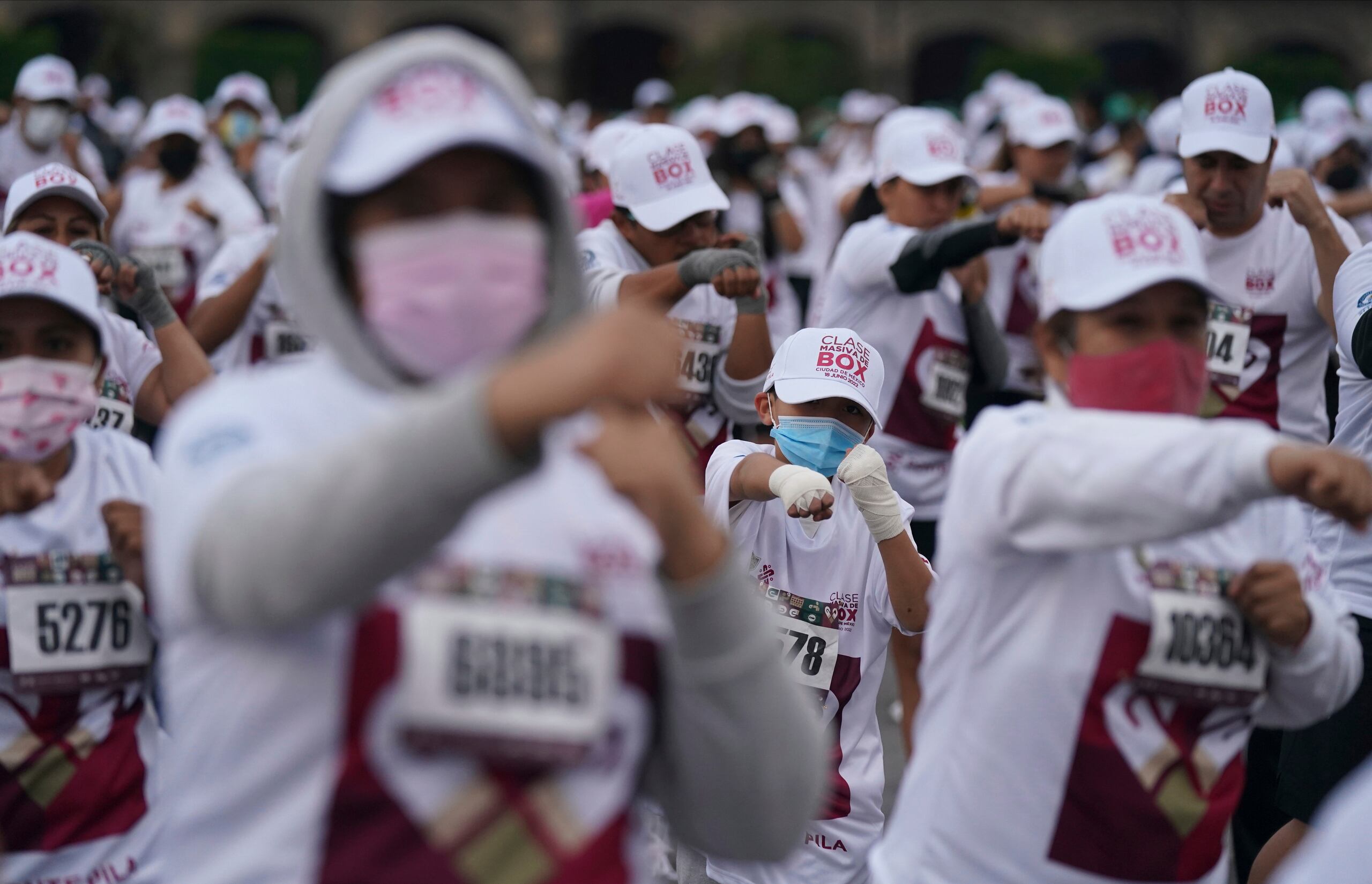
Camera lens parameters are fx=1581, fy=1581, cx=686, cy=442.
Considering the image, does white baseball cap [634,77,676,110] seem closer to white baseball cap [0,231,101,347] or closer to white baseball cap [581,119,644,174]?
white baseball cap [581,119,644,174]

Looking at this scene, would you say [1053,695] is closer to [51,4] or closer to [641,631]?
[641,631]

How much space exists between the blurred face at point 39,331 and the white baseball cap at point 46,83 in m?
8.74

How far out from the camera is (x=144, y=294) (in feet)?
15.3

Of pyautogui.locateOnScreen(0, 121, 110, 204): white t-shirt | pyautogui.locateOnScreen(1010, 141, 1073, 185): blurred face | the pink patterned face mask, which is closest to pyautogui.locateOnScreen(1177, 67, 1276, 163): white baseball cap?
pyautogui.locateOnScreen(1010, 141, 1073, 185): blurred face

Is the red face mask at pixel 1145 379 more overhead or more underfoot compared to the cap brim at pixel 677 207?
more overhead

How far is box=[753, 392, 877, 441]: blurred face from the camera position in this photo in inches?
191

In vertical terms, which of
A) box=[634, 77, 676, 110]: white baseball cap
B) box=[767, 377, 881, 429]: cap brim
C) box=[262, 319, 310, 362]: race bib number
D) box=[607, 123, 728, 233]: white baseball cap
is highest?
box=[607, 123, 728, 233]: white baseball cap

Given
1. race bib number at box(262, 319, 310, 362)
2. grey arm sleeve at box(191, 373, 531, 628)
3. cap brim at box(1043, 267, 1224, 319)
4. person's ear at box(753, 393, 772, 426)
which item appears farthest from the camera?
race bib number at box(262, 319, 310, 362)

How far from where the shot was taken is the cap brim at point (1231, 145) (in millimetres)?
5980

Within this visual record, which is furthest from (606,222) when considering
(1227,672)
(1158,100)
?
(1158,100)

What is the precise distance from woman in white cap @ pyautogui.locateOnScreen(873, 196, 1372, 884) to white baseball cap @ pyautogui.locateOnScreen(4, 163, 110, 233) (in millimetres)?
3938

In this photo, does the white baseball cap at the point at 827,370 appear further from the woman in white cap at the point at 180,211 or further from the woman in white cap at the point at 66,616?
the woman in white cap at the point at 180,211

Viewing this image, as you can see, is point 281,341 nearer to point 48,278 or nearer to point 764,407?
point 764,407

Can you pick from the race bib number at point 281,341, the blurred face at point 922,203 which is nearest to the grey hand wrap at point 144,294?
the race bib number at point 281,341
